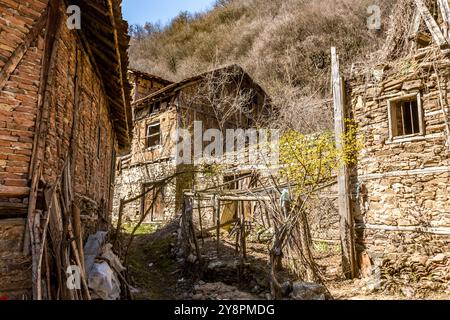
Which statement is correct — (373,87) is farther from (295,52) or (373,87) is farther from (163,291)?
(295,52)

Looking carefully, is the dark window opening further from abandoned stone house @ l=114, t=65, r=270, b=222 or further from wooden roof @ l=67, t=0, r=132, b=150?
abandoned stone house @ l=114, t=65, r=270, b=222

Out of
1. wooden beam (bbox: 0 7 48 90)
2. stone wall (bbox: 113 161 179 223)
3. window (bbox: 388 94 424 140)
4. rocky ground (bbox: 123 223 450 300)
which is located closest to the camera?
wooden beam (bbox: 0 7 48 90)

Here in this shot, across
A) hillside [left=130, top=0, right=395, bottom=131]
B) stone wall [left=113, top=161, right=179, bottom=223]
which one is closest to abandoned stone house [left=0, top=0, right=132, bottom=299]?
stone wall [left=113, top=161, right=179, bottom=223]

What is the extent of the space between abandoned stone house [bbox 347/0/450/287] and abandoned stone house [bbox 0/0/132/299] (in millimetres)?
6275

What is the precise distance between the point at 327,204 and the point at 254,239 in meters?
2.90

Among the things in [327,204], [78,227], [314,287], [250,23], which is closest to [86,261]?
[78,227]

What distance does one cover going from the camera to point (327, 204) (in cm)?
1120

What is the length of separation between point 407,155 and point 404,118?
112 centimetres

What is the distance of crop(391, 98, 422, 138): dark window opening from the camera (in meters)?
7.99

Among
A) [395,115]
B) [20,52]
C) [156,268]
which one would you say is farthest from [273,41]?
[20,52]

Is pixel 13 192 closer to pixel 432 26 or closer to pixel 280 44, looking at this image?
pixel 432 26

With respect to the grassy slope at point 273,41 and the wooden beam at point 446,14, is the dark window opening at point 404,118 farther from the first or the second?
the grassy slope at point 273,41

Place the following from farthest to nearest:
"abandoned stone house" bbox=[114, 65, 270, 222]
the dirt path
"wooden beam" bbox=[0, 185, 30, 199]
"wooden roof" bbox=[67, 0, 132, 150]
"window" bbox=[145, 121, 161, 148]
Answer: "window" bbox=[145, 121, 161, 148]
"abandoned stone house" bbox=[114, 65, 270, 222]
the dirt path
"wooden roof" bbox=[67, 0, 132, 150]
"wooden beam" bbox=[0, 185, 30, 199]

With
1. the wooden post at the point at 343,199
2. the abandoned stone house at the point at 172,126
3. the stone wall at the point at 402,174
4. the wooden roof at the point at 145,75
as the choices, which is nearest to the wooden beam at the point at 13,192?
the wooden post at the point at 343,199
